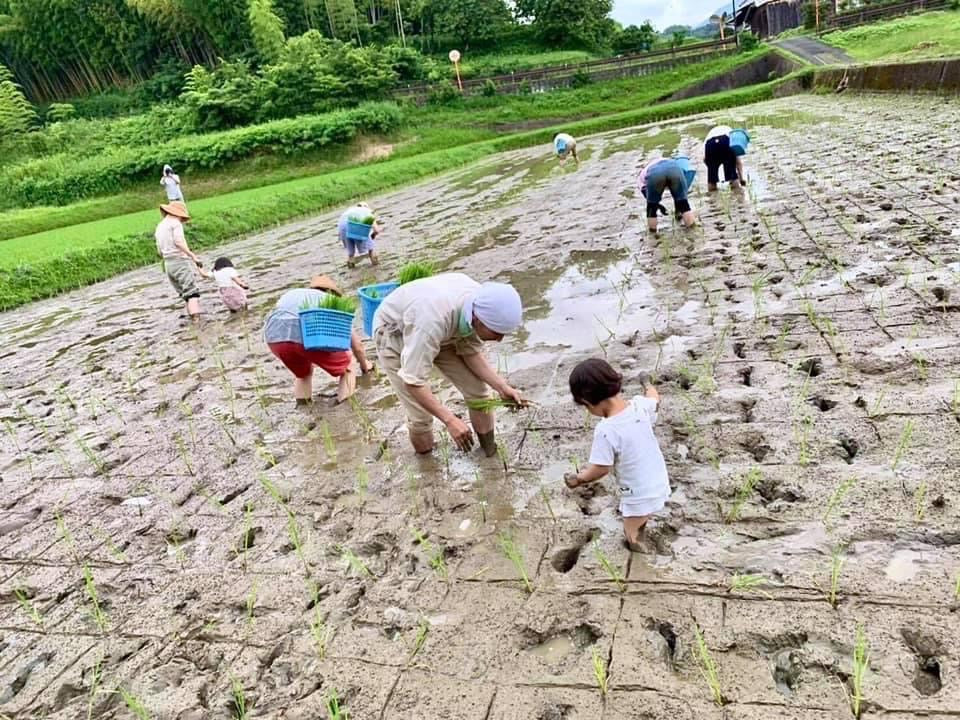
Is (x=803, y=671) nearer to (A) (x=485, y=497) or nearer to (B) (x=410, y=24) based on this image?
(A) (x=485, y=497)

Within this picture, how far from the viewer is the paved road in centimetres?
2398

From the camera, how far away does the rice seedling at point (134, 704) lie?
7.53 feet

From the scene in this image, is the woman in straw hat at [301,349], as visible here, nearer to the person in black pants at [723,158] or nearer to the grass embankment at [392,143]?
the person in black pants at [723,158]

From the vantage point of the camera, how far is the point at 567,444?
12.1ft

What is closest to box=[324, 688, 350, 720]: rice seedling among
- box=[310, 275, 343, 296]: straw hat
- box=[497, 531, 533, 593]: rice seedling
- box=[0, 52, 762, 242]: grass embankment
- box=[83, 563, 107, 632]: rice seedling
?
box=[497, 531, 533, 593]: rice seedling

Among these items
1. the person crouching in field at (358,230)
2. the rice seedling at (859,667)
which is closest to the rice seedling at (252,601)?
the rice seedling at (859,667)

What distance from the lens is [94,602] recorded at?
3.01 metres

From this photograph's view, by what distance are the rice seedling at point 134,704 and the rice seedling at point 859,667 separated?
7.62ft

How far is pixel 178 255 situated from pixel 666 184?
19.2 feet

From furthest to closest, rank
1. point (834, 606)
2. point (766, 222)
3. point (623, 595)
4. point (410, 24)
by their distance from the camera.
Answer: point (410, 24)
point (766, 222)
point (623, 595)
point (834, 606)

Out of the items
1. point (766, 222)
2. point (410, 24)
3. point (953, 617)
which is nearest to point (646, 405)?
point (953, 617)

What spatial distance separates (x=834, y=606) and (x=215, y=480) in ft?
11.2

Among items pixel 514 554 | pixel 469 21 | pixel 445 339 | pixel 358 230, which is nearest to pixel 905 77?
pixel 358 230

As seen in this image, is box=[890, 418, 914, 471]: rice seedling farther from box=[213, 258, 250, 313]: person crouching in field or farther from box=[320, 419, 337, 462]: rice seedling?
box=[213, 258, 250, 313]: person crouching in field
